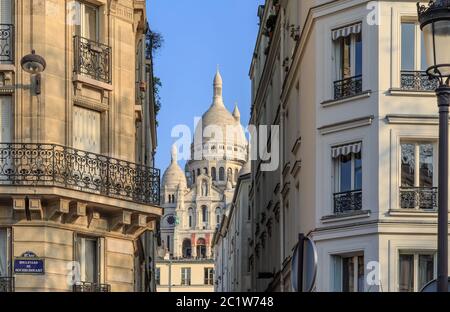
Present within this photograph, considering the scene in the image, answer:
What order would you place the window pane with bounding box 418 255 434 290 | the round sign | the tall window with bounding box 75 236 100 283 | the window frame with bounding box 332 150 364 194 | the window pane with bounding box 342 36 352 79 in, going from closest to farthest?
the round sign, the tall window with bounding box 75 236 100 283, the window pane with bounding box 418 255 434 290, the window frame with bounding box 332 150 364 194, the window pane with bounding box 342 36 352 79

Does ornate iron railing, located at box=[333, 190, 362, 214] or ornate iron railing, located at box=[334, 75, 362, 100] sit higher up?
ornate iron railing, located at box=[334, 75, 362, 100]

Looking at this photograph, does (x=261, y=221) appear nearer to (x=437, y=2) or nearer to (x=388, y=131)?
(x=388, y=131)

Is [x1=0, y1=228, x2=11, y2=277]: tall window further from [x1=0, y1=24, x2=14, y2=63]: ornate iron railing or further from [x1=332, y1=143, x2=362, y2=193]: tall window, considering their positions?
[x1=332, y1=143, x2=362, y2=193]: tall window

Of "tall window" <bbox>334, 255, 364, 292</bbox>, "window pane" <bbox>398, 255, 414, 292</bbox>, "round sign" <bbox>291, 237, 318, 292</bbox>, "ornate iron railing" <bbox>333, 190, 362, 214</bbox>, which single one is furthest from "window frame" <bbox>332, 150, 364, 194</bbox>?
"round sign" <bbox>291, 237, 318, 292</bbox>

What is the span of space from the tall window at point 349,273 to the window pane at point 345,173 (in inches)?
67.8

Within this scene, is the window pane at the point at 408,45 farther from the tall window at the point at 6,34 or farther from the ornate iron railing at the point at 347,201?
the tall window at the point at 6,34

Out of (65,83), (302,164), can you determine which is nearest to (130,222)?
(65,83)

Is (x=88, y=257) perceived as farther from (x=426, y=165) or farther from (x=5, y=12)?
(x=426, y=165)

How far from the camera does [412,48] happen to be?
33.8m

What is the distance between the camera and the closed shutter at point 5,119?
28719 millimetres

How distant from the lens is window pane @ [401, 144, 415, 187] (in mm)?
33312

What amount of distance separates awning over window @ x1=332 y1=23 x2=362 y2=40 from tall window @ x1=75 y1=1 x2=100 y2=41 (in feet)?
22.3

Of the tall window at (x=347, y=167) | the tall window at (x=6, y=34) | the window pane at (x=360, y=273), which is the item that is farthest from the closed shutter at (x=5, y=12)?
the window pane at (x=360, y=273)

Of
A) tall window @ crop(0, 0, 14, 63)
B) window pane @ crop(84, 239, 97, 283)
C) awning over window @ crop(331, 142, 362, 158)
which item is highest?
tall window @ crop(0, 0, 14, 63)
